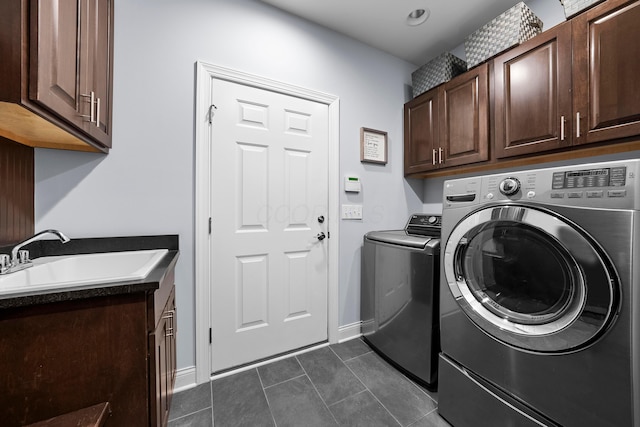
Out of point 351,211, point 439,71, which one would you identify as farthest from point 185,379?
point 439,71

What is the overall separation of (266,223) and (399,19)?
1.84 m

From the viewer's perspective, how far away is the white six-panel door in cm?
157

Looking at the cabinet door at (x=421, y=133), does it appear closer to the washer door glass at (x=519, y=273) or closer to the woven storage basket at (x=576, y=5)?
the woven storage basket at (x=576, y=5)

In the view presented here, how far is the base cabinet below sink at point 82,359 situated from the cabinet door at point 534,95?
2.05 metres

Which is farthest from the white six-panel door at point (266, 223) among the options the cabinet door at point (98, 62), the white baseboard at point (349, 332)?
the cabinet door at point (98, 62)

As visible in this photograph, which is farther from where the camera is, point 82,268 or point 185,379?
point 185,379

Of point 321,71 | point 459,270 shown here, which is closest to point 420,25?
point 321,71

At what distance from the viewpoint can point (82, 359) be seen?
75cm

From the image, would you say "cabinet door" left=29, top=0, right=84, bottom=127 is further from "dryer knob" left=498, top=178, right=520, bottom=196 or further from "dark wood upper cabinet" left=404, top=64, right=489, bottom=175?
"dark wood upper cabinet" left=404, top=64, right=489, bottom=175

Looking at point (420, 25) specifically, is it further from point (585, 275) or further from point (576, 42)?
point (585, 275)

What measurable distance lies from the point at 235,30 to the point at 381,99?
128 centimetres

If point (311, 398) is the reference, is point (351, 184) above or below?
above

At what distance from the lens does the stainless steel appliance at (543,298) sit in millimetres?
749

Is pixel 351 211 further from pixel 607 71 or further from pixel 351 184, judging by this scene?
pixel 607 71
